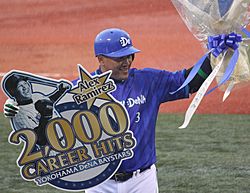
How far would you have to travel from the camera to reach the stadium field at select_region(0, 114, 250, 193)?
19.5ft

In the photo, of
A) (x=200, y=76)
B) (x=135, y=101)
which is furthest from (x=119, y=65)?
(x=200, y=76)

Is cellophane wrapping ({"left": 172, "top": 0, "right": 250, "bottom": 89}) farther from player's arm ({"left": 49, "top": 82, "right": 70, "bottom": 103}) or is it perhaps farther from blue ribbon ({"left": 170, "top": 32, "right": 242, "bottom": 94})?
player's arm ({"left": 49, "top": 82, "right": 70, "bottom": 103})

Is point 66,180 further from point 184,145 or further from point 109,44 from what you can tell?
point 184,145

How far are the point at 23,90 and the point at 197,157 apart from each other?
150 inches

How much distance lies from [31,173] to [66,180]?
175 mm

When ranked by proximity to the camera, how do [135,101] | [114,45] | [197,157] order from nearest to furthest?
[114,45]
[135,101]
[197,157]

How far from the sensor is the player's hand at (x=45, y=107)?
131 inches

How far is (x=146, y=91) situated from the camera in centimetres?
379

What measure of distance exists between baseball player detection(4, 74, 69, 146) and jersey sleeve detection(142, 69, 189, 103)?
0.65 m

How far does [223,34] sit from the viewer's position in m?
3.34

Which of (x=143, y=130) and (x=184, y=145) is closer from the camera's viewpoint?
(x=143, y=130)

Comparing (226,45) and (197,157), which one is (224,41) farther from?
(197,157)

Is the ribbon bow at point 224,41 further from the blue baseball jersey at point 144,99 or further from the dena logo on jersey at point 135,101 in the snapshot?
the dena logo on jersey at point 135,101

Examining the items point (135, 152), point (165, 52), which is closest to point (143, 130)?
point (135, 152)
